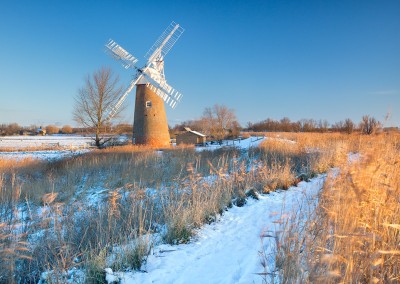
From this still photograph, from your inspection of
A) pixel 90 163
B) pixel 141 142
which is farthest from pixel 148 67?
pixel 90 163

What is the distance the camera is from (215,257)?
326cm

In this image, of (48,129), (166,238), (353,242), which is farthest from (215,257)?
(48,129)

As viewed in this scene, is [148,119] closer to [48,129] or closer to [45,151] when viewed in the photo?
[45,151]

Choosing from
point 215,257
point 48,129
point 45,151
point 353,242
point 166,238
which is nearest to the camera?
point 353,242

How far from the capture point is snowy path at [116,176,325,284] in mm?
2768

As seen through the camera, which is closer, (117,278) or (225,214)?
(117,278)

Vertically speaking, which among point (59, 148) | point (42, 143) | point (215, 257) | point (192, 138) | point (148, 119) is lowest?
point (215, 257)

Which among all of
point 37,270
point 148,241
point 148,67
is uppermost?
point 148,67

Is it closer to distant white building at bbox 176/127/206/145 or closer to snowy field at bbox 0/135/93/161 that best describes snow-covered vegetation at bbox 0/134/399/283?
snowy field at bbox 0/135/93/161

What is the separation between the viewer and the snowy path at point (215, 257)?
109 inches

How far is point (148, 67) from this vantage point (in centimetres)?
2252

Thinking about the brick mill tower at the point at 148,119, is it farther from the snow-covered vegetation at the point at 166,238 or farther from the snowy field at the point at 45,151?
the snow-covered vegetation at the point at 166,238

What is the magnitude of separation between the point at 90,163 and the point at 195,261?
11097 millimetres

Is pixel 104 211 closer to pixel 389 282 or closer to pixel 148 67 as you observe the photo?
pixel 389 282
